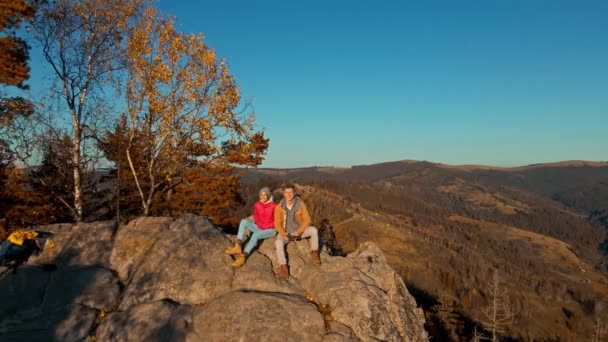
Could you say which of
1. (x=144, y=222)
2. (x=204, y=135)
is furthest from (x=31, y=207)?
(x=144, y=222)

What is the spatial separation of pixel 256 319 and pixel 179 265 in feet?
13.2

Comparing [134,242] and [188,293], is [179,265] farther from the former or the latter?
[134,242]

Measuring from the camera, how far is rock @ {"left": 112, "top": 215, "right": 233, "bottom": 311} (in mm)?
12172

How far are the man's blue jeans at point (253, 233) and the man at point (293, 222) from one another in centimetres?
50

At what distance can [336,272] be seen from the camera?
1327cm

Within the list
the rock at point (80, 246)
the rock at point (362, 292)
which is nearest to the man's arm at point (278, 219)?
the rock at point (362, 292)

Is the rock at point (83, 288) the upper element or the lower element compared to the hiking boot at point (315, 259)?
lower

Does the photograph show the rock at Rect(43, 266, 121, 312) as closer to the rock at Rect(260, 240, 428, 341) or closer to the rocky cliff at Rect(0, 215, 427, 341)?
the rocky cliff at Rect(0, 215, 427, 341)

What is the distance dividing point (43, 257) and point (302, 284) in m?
10.3

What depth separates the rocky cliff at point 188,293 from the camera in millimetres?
10750

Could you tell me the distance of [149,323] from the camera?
10.9 m

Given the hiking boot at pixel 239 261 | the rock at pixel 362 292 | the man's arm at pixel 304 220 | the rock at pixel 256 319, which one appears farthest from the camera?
the man's arm at pixel 304 220

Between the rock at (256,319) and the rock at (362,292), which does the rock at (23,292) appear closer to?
the rock at (256,319)

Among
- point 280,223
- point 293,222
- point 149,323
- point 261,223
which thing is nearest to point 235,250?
point 261,223
